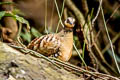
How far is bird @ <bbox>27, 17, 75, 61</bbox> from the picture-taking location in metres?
2.13

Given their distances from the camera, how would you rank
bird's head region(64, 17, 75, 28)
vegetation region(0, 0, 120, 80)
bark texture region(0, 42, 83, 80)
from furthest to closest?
vegetation region(0, 0, 120, 80) → bird's head region(64, 17, 75, 28) → bark texture region(0, 42, 83, 80)

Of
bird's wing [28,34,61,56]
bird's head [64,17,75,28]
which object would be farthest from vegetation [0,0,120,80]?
bird's wing [28,34,61,56]

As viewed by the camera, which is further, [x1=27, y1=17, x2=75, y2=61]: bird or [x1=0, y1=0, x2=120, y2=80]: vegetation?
[x1=0, y1=0, x2=120, y2=80]: vegetation

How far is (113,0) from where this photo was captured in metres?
5.05

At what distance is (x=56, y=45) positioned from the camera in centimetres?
217

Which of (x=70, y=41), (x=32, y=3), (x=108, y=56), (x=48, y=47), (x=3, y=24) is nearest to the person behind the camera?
(x=48, y=47)

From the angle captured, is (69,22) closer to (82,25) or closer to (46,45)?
(46,45)

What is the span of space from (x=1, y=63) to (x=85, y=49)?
0.89 m

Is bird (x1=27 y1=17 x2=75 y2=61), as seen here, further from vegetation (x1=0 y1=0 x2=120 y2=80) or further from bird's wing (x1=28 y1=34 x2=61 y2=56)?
vegetation (x1=0 y1=0 x2=120 y2=80)

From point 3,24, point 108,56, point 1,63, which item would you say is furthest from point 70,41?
point 108,56

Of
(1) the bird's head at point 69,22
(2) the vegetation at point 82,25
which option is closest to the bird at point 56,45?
(1) the bird's head at point 69,22

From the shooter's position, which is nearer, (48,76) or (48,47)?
(48,76)

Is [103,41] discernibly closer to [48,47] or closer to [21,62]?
[48,47]

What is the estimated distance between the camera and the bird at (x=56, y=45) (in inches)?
84.0
